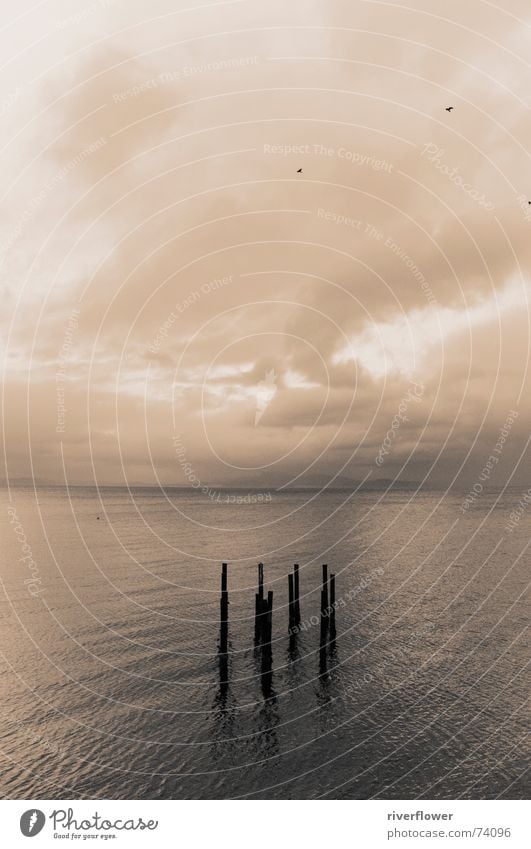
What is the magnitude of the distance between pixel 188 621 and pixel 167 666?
9590 mm

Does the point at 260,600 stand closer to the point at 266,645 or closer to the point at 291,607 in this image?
the point at 266,645

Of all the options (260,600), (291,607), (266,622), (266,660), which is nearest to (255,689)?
(266,660)

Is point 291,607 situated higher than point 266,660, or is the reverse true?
point 291,607

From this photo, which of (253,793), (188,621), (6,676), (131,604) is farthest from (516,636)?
(6,676)

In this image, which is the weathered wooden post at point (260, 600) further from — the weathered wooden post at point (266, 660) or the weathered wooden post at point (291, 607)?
the weathered wooden post at point (291, 607)

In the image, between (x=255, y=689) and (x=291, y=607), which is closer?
(x=255, y=689)
